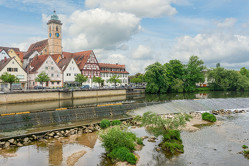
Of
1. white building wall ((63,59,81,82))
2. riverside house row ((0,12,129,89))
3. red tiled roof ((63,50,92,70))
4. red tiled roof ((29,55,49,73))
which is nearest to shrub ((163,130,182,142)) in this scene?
riverside house row ((0,12,129,89))

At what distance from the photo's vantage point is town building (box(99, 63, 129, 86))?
97.2 m

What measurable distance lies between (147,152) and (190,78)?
8057 cm

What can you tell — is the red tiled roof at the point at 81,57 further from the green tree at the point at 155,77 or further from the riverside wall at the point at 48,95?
the green tree at the point at 155,77

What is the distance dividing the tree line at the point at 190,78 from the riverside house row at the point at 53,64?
2129 centimetres

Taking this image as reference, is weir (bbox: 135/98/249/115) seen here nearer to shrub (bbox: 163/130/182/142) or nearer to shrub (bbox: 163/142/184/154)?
shrub (bbox: 163/130/182/142)

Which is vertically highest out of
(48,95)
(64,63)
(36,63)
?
(64,63)

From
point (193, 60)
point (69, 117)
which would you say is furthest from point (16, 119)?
point (193, 60)

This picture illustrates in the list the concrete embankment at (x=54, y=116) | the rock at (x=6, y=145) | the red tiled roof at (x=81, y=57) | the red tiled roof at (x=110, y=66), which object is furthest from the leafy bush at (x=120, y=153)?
the red tiled roof at (x=110, y=66)

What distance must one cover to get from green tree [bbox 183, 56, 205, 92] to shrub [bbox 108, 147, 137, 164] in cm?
7966

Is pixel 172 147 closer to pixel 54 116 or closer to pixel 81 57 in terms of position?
pixel 54 116

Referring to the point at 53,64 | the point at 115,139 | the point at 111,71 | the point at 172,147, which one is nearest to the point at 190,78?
the point at 111,71

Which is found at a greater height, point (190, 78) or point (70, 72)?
point (70, 72)

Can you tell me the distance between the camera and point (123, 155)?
17297 mm

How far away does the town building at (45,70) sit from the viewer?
71938 mm
